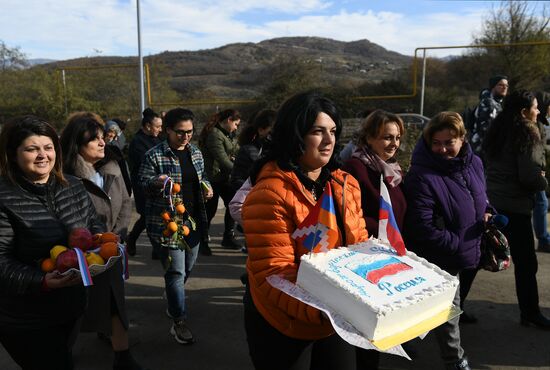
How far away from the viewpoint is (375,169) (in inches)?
113

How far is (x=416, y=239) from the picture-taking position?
285 cm

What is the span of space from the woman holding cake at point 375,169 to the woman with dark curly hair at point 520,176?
1.07 m

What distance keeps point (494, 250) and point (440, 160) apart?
0.76m

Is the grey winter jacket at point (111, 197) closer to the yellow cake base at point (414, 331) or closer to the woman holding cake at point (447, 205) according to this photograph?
the woman holding cake at point (447, 205)

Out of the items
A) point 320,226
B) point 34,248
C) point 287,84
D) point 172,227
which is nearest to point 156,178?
point 172,227

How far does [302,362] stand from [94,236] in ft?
4.23

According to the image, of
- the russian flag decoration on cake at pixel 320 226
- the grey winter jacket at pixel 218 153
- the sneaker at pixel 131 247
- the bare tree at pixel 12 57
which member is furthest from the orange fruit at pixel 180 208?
the bare tree at pixel 12 57

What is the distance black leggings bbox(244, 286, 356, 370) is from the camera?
199 centimetres

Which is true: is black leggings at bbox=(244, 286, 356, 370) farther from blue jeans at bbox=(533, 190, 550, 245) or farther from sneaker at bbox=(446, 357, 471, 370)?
blue jeans at bbox=(533, 190, 550, 245)

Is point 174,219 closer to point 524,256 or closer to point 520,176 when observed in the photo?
point 520,176

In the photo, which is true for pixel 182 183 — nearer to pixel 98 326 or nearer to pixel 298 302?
pixel 98 326

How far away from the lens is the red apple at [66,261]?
6.83 ft

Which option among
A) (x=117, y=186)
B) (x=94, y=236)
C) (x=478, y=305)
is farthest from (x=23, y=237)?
(x=478, y=305)

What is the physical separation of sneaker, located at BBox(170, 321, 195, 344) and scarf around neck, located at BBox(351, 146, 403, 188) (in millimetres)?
1963
